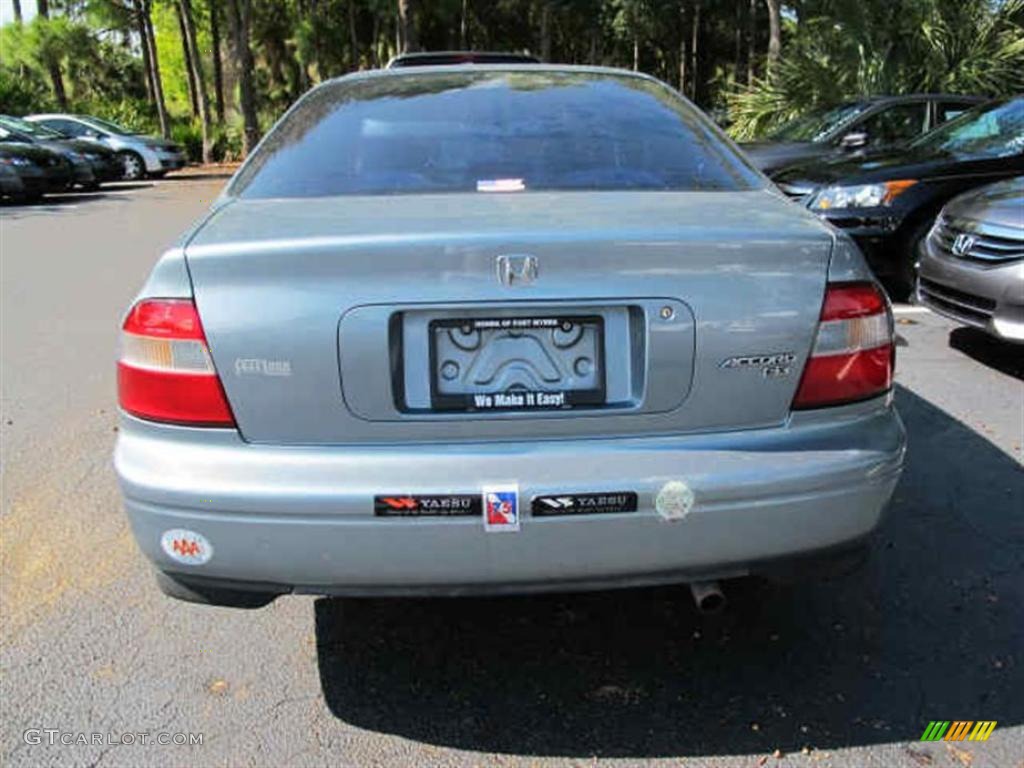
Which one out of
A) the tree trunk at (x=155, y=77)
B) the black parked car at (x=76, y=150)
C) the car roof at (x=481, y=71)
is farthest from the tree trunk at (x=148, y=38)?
the car roof at (x=481, y=71)

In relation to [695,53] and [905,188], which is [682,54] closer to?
[695,53]

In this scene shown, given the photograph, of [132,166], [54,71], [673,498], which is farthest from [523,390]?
[54,71]

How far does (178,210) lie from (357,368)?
14.7 metres

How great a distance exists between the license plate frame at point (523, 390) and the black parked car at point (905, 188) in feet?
17.9

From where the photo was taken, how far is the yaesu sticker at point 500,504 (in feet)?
7.39

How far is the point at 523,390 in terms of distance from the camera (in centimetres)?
233

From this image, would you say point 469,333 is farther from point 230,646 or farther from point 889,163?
point 889,163

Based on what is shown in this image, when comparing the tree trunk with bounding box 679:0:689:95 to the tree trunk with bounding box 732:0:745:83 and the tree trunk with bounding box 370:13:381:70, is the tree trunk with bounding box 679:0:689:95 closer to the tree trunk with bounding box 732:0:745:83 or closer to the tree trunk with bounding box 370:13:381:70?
the tree trunk with bounding box 732:0:745:83

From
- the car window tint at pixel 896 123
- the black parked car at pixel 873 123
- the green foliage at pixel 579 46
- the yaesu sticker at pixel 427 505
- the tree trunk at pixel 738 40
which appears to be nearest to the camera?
the yaesu sticker at pixel 427 505

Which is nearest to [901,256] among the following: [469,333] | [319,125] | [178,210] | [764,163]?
[764,163]

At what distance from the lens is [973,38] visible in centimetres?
1516

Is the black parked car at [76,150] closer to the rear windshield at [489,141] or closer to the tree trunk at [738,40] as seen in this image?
the rear windshield at [489,141]

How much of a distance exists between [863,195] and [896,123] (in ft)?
13.6

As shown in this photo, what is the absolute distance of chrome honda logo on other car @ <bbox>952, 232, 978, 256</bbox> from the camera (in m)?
5.68
